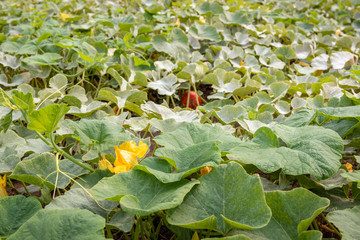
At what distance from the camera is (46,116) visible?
0.83 meters

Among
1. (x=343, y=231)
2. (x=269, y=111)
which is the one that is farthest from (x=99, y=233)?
(x=269, y=111)

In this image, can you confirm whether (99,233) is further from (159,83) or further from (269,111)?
(159,83)

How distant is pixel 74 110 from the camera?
1.39 meters

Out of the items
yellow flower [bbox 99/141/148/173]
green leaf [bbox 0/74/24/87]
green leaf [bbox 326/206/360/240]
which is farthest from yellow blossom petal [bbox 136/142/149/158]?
green leaf [bbox 0/74/24/87]

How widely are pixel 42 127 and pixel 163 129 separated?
41 centimetres

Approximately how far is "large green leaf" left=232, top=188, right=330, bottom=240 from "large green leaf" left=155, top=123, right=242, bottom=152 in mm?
234

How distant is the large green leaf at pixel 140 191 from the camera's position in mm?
746

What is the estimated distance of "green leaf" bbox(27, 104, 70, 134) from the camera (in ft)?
2.71

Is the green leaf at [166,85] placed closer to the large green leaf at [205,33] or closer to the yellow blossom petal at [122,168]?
the large green leaf at [205,33]

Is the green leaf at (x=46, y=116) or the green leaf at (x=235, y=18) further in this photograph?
the green leaf at (x=235, y=18)

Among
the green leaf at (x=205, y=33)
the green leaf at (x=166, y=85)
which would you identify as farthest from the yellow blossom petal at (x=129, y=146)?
the green leaf at (x=205, y=33)

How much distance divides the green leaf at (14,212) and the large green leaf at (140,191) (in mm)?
162

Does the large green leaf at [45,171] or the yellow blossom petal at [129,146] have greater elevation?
the yellow blossom petal at [129,146]

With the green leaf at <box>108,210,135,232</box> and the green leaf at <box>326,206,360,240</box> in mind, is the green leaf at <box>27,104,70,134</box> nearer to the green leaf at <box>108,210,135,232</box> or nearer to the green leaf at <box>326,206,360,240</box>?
the green leaf at <box>108,210,135,232</box>
